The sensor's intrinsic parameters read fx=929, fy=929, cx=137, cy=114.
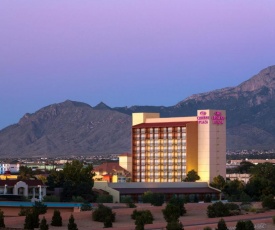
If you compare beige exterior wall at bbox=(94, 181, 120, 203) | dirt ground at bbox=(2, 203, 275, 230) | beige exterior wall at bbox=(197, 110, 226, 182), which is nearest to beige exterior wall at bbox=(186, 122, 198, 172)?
beige exterior wall at bbox=(197, 110, 226, 182)

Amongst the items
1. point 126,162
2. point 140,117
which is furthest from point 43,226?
point 140,117

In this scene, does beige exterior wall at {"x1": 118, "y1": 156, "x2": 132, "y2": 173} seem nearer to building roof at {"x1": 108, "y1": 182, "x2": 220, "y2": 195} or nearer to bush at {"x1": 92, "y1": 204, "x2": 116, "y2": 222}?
building roof at {"x1": 108, "y1": 182, "x2": 220, "y2": 195}

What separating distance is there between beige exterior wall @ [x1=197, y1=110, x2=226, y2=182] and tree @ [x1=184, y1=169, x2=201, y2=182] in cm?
149

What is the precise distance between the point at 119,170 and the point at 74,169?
33.8 m

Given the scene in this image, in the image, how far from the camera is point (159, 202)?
102 m

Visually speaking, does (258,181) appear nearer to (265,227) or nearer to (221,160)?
(221,160)

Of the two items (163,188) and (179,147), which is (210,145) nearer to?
(179,147)

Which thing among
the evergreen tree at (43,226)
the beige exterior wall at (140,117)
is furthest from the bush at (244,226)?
the beige exterior wall at (140,117)

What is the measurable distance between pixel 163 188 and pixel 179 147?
18.7 metres

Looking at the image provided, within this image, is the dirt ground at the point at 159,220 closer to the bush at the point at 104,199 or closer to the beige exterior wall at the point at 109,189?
the bush at the point at 104,199

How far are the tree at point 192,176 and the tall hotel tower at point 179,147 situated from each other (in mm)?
1546

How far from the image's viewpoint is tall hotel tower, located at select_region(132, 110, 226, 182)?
501ft

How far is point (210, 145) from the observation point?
15212 centimetres

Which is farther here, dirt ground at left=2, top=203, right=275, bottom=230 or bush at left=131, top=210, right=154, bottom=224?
bush at left=131, top=210, right=154, bottom=224
